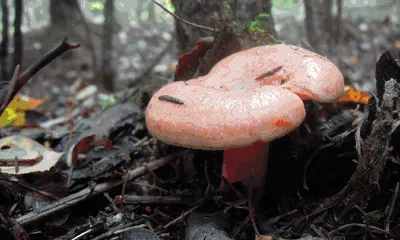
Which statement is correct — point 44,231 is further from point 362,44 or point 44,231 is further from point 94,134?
point 362,44

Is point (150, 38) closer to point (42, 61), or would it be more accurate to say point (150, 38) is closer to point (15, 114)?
point (15, 114)

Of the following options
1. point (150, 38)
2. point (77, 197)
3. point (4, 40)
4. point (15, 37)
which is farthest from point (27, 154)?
point (150, 38)

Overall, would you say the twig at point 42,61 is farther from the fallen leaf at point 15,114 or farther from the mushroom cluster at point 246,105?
the fallen leaf at point 15,114

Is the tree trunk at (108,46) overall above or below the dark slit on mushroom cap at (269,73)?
below

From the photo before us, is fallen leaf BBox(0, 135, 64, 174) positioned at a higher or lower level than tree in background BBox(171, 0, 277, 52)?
lower

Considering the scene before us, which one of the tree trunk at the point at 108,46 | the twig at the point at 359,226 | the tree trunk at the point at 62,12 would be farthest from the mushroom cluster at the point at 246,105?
the tree trunk at the point at 62,12

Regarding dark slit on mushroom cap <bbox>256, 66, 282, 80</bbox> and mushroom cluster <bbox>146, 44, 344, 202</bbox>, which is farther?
dark slit on mushroom cap <bbox>256, 66, 282, 80</bbox>

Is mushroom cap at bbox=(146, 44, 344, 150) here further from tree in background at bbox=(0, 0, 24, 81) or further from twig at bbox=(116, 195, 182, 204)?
tree in background at bbox=(0, 0, 24, 81)

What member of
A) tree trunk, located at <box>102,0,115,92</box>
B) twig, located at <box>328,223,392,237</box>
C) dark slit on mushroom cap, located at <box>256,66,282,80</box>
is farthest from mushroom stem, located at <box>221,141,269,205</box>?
tree trunk, located at <box>102,0,115,92</box>
